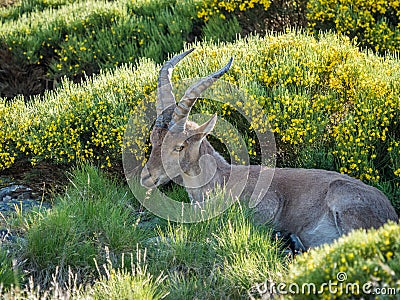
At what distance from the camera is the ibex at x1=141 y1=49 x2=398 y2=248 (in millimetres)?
6027

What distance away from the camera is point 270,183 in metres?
A: 6.77

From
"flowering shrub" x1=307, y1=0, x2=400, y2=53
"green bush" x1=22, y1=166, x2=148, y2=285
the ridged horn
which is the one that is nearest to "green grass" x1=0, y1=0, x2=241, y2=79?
"flowering shrub" x1=307, y1=0, x2=400, y2=53

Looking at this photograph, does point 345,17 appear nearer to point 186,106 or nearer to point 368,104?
point 368,104

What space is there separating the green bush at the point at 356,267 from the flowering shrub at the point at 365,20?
244 inches

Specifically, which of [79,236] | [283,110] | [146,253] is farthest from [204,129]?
[79,236]

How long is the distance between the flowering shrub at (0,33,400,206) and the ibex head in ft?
3.09

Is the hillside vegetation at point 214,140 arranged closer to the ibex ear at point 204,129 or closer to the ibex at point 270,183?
the ibex at point 270,183

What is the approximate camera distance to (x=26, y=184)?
26.7ft

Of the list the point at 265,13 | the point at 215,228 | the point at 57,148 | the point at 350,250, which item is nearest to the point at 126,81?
the point at 57,148

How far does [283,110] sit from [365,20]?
3426mm

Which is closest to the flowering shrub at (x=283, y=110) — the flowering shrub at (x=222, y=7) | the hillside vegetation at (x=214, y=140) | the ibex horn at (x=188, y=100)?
the hillside vegetation at (x=214, y=140)

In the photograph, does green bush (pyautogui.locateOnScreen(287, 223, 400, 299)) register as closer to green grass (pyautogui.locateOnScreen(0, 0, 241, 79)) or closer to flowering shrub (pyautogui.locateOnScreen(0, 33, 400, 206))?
flowering shrub (pyautogui.locateOnScreen(0, 33, 400, 206))

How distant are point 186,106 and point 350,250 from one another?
9.42 feet

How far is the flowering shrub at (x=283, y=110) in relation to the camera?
7160 millimetres
